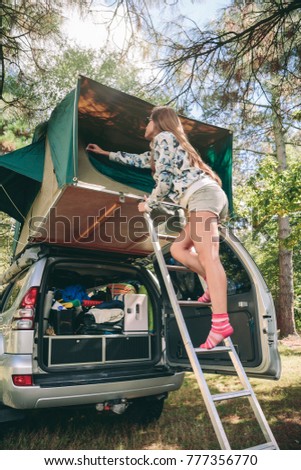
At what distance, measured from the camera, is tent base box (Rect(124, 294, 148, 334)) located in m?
3.27

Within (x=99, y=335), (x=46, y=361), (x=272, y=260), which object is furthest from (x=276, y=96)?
(x=272, y=260)

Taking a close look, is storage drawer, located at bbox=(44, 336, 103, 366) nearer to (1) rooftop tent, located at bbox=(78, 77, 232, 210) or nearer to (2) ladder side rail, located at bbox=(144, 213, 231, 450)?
(2) ladder side rail, located at bbox=(144, 213, 231, 450)

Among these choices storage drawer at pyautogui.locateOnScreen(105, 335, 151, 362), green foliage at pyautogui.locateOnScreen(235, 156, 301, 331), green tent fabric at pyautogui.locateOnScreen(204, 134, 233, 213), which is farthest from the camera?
green foliage at pyautogui.locateOnScreen(235, 156, 301, 331)

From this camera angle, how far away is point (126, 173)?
11.5ft

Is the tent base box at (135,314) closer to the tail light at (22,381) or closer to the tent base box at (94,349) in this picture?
the tent base box at (94,349)

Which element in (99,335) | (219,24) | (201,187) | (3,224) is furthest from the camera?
(3,224)

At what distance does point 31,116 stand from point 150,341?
3085mm

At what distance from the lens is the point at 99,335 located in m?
3.05

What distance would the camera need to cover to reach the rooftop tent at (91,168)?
2.86 meters

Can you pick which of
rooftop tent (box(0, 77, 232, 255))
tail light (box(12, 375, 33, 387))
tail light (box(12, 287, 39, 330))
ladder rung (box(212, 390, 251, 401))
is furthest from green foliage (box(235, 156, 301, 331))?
tail light (box(12, 375, 33, 387))

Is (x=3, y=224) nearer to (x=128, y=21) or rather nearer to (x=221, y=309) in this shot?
(x=128, y=21)

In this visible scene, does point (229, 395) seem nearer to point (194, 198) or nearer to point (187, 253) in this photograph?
point (187, 253)

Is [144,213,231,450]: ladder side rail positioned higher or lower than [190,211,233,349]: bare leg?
lower

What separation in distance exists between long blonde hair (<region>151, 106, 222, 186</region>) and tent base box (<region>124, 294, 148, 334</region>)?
133 centimetres
